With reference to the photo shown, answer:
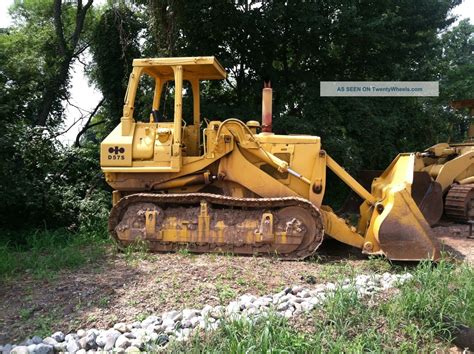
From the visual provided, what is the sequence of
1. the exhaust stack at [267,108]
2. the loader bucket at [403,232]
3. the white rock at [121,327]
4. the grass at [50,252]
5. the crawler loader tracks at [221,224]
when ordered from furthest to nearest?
the exhaust stack at [267,108], the crawler loader tracks at [221,224], the loader bucket at [403,232], the grass at [50,252], the white rock at [121,327]

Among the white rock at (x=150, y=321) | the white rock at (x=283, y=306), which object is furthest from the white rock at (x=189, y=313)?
the white rock at (x=283, y=306)

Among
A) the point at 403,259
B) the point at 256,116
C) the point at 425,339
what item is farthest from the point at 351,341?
the point at 256,116

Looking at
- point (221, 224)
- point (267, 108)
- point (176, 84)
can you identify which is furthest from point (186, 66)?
point (221, 224)

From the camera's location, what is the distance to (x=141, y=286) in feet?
15.4

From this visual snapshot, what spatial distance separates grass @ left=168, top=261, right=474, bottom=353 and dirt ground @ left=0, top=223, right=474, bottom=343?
87 centimetres

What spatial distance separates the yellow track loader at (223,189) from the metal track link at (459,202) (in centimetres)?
307

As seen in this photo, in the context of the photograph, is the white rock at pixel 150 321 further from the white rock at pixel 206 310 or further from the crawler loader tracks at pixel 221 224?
the crawler loader tracks at pixel 221 224

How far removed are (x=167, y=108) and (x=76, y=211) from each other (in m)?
2.55

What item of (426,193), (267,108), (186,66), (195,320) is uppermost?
(186,66)

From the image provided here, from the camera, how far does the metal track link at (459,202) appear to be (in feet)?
29.9

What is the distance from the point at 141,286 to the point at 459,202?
6.96m

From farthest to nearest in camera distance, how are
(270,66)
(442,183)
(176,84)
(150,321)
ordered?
(270,66)
(442,183)
(176,84)
(150,321)

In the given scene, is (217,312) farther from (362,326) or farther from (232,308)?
(362,326)

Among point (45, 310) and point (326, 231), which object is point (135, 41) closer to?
point (326, 231)
